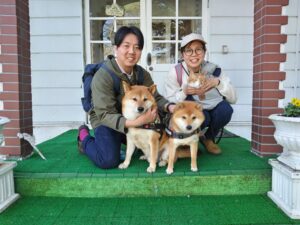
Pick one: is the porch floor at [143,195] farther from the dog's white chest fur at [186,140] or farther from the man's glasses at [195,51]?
the man's glasses at [195,51]

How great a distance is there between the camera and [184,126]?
218 centimetres

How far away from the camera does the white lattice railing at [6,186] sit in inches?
82.6

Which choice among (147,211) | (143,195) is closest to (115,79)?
(143,195)

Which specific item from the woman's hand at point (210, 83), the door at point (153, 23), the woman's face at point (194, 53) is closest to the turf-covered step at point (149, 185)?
the woman's hand at point (210, 83)

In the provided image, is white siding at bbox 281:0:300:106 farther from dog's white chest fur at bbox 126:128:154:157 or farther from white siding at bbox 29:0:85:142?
white siding at bbox 29:0:85:142

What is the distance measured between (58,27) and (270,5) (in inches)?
129

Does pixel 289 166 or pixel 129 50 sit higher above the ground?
pixel 129 50

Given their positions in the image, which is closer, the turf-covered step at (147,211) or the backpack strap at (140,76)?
the turf-covered step at (147,211)

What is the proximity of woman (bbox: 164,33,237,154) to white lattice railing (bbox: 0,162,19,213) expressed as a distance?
1568mm

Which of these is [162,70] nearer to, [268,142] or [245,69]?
[245,69]

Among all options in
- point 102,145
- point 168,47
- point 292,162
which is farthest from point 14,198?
point 168,47

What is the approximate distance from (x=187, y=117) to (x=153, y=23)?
2796 millimetres

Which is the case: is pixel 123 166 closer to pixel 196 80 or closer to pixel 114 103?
pixel 114 103

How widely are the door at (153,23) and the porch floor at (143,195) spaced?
2467mm
